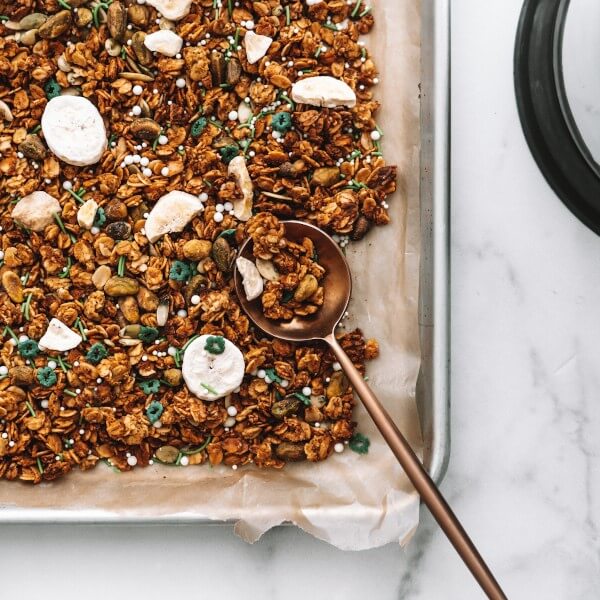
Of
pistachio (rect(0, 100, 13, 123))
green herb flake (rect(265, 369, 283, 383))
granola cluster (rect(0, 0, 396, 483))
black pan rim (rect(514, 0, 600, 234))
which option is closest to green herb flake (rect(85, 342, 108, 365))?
granola cluster (rect(0, 0, 396, 483))

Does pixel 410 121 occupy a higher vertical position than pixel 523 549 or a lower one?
higher

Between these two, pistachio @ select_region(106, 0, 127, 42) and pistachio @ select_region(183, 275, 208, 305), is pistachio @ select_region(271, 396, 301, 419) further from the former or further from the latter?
pistachio @ select_region(106, 0, 127, 42)

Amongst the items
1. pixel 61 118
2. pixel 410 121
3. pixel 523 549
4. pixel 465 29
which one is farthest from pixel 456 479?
pixel 61 118

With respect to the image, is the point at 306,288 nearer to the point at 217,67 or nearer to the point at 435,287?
the point at 435,287

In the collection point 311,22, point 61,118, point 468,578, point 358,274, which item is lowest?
point 468,578

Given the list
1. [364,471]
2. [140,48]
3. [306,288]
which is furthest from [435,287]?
[140,48]

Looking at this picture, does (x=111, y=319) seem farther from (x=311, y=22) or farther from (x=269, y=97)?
(x=311, y=22)
